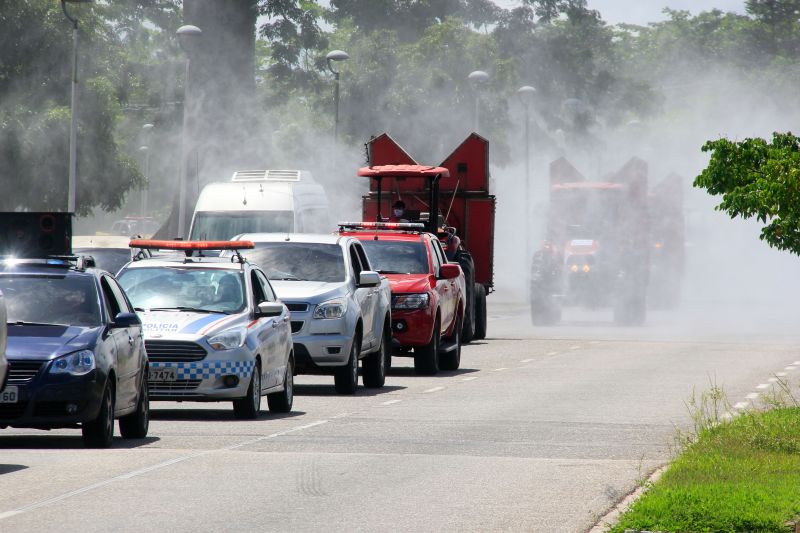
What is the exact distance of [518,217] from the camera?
2995 inches

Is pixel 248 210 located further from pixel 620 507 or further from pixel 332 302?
pixel 620 507

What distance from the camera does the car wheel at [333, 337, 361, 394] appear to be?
2031 centimetres

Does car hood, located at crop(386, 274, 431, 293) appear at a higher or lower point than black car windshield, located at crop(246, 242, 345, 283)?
lower

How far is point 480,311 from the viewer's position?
33438mm

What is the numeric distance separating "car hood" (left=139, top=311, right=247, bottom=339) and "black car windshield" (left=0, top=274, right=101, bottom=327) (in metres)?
1.90

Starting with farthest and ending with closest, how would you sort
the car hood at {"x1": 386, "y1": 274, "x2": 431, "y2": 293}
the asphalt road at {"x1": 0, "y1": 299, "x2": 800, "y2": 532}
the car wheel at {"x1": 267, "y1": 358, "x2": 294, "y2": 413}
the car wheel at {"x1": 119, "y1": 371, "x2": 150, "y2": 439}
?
the car hood at {"x1": 386, "y1": 274, "x2": 431, "y2": 293}, the car wheel at {"x1": 267, "y1": 358, "x2": 294, "y2": 413}, the car wheel at {"x1": 119, "y1": 371, "x2": 150, "y2": 439}, the asphalt road at {"x1": 0, "y1": 299, "x2": 800, "y2": 532}

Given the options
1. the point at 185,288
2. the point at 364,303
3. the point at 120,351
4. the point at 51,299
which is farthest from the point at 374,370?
the point at 120,351

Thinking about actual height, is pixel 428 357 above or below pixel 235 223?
below

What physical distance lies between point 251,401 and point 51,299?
277 cm

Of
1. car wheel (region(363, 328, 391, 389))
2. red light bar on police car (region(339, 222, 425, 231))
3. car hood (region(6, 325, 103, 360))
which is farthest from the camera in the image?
red light bar on police car (region(339, 222, 425, 231))

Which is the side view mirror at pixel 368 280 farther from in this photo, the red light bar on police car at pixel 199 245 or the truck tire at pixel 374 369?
the red light bar on police car at pixel 199 245

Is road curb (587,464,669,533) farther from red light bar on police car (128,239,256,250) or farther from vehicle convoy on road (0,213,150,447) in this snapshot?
red light bar on police car (128,239,256,250)

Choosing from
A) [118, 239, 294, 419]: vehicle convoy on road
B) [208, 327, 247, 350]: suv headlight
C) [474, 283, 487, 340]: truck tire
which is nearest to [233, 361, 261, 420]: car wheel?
[118, 239, 294, 419]: vehicle convoy on road

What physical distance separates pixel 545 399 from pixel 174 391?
494 centimetres
